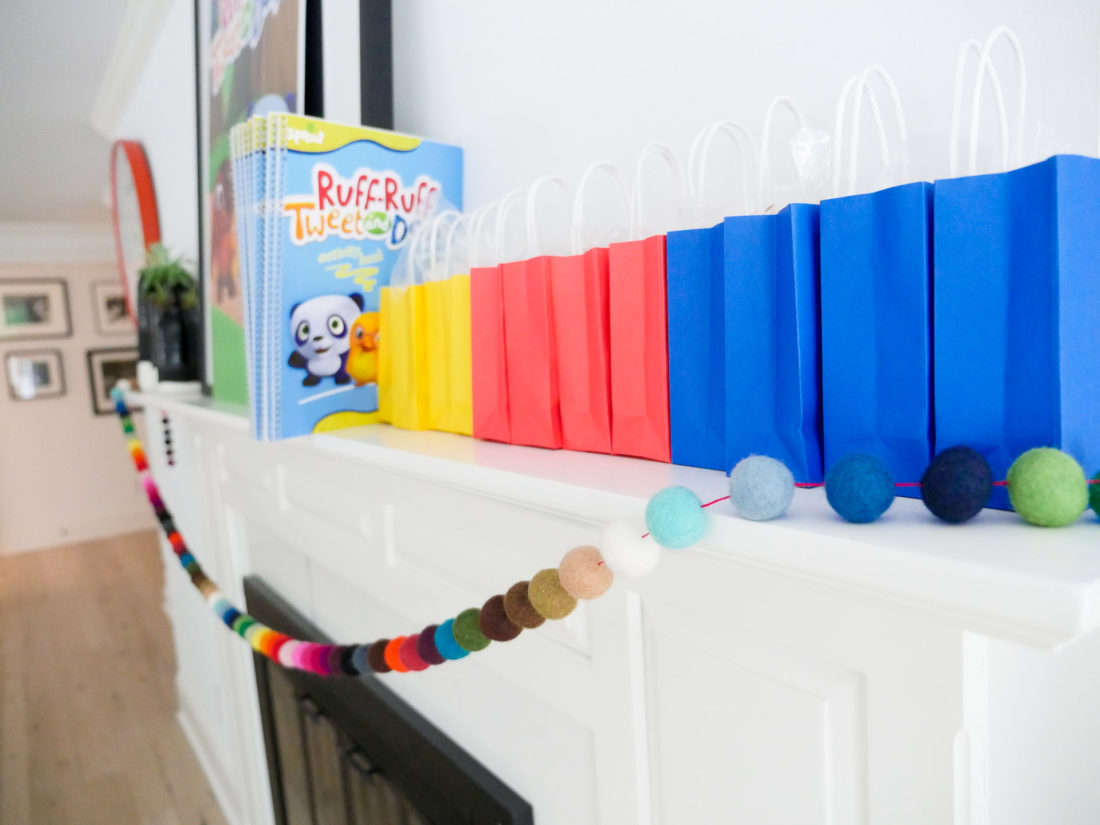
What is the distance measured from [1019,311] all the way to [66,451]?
5.97m

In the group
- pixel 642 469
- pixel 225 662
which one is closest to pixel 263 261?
pixel 642 469

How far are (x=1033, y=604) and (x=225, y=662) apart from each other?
1891 mm

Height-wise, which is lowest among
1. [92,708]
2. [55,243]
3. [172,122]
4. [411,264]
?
[92,708]

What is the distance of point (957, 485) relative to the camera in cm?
33

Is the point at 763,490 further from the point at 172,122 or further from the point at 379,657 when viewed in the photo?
the point at 172,122

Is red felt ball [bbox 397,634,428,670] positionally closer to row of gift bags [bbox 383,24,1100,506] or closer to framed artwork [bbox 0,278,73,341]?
row of gift bags [bbox 383,24,1100,506]

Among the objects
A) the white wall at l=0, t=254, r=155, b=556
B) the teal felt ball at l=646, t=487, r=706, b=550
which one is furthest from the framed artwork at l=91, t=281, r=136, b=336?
the teal felt ball at l=646, t=487, r=706, b=550

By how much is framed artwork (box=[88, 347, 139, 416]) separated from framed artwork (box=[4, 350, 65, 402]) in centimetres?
18

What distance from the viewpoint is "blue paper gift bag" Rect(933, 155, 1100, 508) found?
0.33 m

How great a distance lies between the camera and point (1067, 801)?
459 millimetres

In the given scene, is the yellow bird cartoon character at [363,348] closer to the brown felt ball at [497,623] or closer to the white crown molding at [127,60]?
the brown felt ball at [497,623]

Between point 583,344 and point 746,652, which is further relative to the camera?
point 583,344

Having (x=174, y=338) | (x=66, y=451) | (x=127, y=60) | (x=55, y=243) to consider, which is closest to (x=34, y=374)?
(x=66, y=451)

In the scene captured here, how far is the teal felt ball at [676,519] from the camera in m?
0.37
